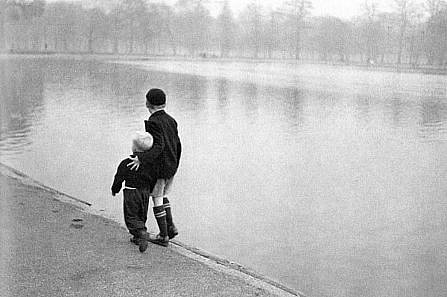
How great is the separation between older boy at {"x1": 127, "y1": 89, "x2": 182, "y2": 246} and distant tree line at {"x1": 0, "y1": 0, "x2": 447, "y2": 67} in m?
3.84

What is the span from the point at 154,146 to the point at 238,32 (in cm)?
958

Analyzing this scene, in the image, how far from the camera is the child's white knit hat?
8.58 feet

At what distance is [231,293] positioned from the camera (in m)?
2.35

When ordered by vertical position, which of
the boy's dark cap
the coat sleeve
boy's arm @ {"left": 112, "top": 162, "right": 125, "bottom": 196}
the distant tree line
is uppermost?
the distant tree line

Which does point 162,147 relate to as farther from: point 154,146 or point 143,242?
point 143,242

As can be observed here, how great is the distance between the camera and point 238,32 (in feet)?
39.1

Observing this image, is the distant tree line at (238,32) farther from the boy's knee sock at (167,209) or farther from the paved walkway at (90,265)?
the boy's knee sock at (167,209)

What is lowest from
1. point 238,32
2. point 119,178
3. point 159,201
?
point 159,201

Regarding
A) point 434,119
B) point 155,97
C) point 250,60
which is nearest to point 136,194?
Answer: point 155,97

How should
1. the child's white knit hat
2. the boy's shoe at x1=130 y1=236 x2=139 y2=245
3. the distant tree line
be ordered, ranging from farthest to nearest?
the distant tree line
the boy's shoe at x1=130 y1=236 x2=139 y2=245
the child's white knit hat

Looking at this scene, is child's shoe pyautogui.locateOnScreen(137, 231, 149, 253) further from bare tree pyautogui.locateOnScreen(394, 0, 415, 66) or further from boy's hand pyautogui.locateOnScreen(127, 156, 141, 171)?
bare tree pyautogui.locateOnScreen(394, 0, 415, 66)

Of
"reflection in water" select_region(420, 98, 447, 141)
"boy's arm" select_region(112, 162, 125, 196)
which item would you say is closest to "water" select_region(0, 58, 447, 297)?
"reflection in water" select_region(420, 98, 447, 141)

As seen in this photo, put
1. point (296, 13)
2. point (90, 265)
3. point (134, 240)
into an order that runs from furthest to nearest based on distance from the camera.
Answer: point (296, 13)
point (134, 240)
point (90, 265)

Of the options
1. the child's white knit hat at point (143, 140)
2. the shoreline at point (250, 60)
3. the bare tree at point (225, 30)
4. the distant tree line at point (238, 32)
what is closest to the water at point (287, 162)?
the shoreline at point (250, 60)
